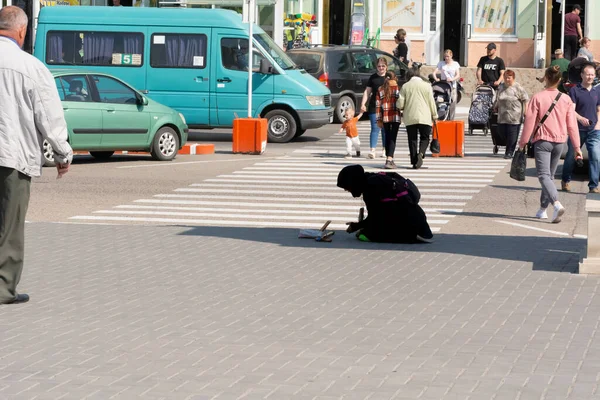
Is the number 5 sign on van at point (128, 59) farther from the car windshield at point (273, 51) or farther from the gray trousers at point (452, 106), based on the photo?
→ the gray trousers at point (452, 106)

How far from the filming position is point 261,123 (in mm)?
22203

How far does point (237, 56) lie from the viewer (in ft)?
80.9

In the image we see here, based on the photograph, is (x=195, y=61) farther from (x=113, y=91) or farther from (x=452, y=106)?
(x=452, y=106)

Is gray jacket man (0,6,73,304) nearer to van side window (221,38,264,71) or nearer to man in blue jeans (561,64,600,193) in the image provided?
man in blue jeans (561,64,600,193)

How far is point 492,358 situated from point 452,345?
410 millimetres

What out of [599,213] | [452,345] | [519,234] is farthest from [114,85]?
[452,345]

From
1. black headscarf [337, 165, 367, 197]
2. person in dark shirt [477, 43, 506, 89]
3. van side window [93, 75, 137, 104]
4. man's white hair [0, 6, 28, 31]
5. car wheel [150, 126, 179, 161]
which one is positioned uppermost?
man's white hair [0, 6, 28, 31]

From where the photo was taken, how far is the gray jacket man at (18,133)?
27.5 ft

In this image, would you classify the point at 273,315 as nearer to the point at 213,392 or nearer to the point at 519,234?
the point at 213,392

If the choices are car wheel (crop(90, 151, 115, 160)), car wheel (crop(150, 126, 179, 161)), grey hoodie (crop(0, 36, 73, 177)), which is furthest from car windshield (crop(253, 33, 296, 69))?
grey hoodie (crop(0, 36, 73, 177))

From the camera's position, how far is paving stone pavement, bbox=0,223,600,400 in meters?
6.47

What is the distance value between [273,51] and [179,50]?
72.1 inches

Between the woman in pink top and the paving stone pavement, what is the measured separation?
205 cm

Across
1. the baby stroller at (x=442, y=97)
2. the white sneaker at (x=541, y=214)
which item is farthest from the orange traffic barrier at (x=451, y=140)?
the white sneaker at (x=541, y=214)
